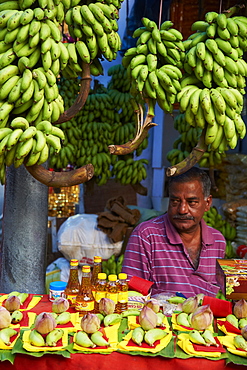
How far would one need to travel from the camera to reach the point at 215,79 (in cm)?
187

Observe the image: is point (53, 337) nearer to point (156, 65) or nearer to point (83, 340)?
point (83, 340)

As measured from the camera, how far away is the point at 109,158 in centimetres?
363

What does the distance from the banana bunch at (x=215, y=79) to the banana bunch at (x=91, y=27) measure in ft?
1.23

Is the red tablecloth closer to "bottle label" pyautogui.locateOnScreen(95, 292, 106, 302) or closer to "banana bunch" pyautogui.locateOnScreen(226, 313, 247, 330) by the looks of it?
"banana bunch" pyautogui.locateOnScreen(226, 313, 247, 330)

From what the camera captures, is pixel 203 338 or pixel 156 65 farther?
pixel 156 65

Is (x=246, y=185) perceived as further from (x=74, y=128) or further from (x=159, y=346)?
(x=159, y=346)

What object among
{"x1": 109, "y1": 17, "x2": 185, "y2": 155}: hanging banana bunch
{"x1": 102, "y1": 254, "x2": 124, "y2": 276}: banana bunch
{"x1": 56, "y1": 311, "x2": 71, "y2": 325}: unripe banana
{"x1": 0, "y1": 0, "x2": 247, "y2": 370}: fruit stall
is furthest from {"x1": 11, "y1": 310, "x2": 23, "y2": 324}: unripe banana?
{"x1": 102, "y1": 254, "x2": 124, "y2": 276}: banana bunch

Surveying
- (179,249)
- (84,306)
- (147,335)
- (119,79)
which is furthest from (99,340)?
(119,79)

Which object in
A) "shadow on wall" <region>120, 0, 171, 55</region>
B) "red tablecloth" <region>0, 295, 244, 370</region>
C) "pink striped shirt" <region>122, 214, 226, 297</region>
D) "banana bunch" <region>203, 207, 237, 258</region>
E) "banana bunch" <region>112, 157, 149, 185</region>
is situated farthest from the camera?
"banana bunch" <region>203, 207, 237, 258</region>

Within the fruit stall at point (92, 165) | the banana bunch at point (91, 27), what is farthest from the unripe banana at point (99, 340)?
the banana bunch at point (91, 27)

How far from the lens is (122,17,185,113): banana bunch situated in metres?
1.80

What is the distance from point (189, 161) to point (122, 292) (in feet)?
2.14

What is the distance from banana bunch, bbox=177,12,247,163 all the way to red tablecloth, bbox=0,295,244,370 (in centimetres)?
95

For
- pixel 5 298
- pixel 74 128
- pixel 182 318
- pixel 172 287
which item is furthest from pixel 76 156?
pixel 182 318
